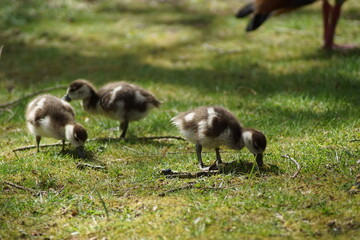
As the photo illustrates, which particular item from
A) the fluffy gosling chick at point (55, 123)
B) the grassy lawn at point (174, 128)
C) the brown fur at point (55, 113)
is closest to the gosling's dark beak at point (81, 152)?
the fluffy gosling chick at point (55, 123)

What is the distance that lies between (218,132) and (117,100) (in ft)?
6.27

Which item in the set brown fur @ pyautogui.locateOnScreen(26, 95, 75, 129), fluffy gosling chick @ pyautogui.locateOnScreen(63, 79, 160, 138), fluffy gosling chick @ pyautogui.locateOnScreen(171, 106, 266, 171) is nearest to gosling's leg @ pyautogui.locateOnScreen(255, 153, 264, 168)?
fluffy gosling chick @ pyautogui.locateOnScreen(171, 106, 266, 171)

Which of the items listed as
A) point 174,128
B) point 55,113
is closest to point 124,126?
point 174,128

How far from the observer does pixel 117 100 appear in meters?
6.50

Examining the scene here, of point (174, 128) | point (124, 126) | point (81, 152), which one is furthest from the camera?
point (174, 128)

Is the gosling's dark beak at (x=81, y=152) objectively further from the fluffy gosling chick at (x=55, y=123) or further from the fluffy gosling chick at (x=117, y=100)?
the fluffy gosling chick at (x=117, y=100)

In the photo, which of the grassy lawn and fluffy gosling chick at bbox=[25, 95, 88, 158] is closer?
the grassy lawn

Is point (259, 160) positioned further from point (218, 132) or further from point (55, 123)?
point (55, 123)

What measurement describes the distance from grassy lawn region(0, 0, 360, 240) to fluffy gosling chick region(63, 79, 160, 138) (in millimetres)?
332

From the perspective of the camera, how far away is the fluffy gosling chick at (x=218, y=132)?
4.96 meters

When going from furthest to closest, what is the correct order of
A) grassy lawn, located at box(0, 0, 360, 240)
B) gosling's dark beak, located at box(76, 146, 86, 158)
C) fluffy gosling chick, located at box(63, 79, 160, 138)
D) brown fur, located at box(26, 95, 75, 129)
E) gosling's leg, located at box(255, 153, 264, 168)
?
fluffy gosling chick, located at box(63, 79, 160, 138) → brown fur, located at box(26, 95, 75, 129) → gosling's dark beak, located at box(76, 146, 86, 158) → gosling's leg, located at box(255, 153, 264, 168) → grassy lawn, located at box(0, 0, 360, 240)

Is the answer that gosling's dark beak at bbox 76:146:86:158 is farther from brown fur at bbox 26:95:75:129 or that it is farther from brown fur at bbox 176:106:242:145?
brown fur at bbox 176:106:242:145

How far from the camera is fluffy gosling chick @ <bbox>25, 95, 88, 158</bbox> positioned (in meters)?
5.64

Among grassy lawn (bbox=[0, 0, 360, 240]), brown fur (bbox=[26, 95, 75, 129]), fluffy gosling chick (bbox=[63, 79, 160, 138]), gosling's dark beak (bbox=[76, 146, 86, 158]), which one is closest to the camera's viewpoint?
grassy lawn (bbox=[0, 0, 360, 240])
